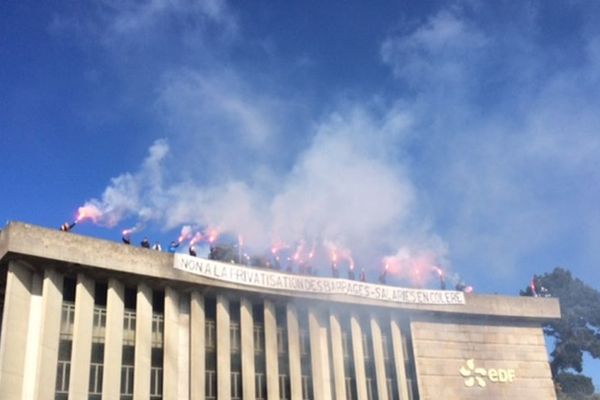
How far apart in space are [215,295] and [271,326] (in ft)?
12.5

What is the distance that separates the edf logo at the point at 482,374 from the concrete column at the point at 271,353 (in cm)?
1308

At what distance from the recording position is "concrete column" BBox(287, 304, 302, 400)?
1384 inches

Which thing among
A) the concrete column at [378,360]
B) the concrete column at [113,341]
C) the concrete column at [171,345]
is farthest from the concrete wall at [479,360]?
the concrete column at [113,341]

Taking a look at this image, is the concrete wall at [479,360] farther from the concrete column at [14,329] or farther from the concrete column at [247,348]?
the concrete column at [14,329]

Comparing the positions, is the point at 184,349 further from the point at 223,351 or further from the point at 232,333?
the point at 232,333

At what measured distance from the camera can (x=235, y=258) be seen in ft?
125

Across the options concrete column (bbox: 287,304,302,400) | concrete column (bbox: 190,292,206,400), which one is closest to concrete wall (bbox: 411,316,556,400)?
concrete column (bbox: 287,304,302,400)

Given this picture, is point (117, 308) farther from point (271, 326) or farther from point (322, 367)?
point (322, 367)

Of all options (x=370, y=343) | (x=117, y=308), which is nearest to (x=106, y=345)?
(x=117, y=308)

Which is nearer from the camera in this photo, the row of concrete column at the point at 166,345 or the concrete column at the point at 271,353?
the row of concrete column at the point at 166,345

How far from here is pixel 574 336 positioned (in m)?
64.8

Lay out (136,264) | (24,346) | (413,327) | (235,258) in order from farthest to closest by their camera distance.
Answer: (413,327) → (235,258) → (136,264) → (24,346)

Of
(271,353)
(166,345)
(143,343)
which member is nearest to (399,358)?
(271,353)

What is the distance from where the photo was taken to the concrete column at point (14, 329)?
2727 cm
